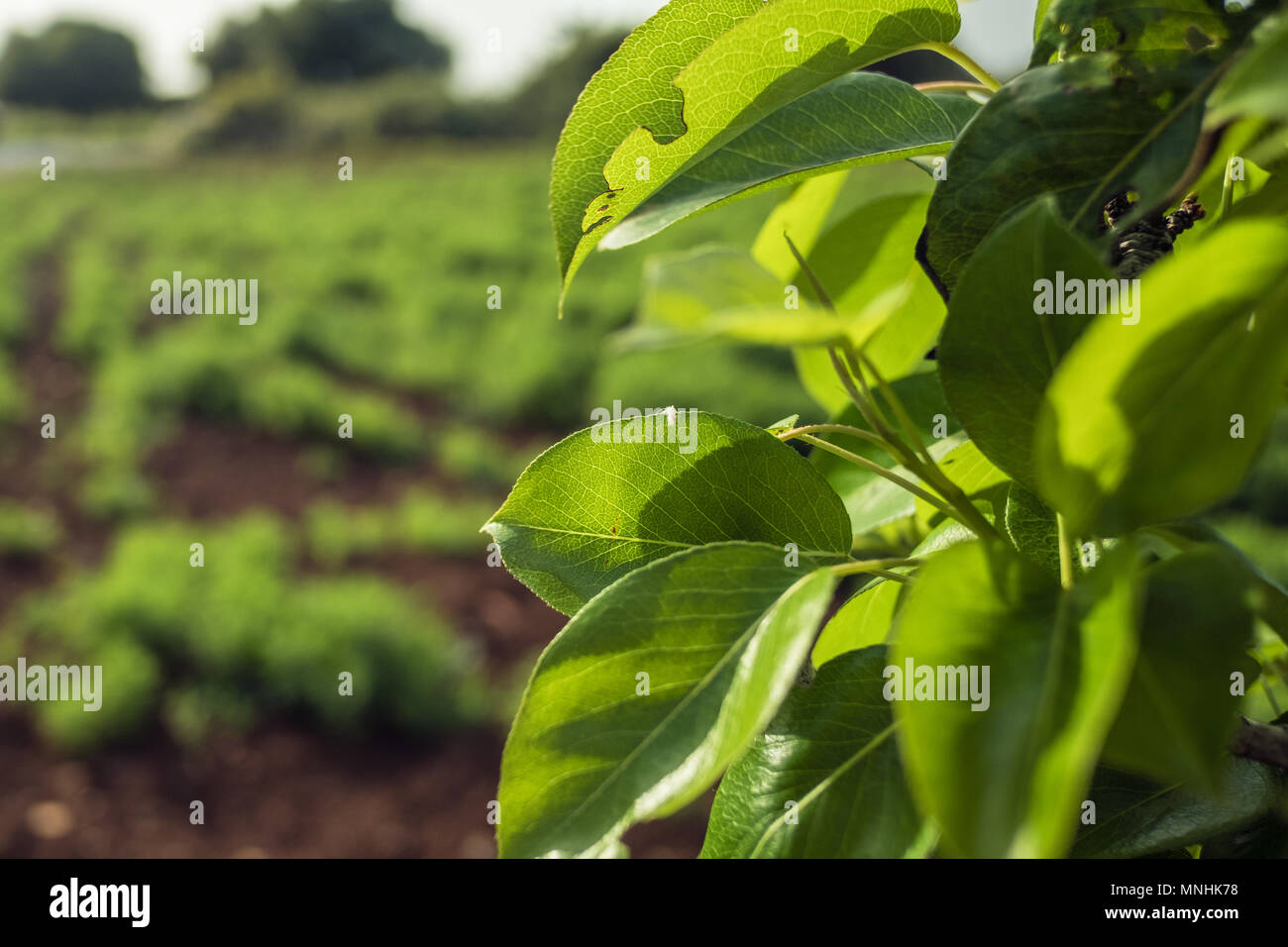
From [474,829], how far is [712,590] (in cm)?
201

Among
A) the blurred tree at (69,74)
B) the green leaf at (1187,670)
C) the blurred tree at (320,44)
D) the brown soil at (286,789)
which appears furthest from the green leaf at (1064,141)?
the blurred tree at (69,74)

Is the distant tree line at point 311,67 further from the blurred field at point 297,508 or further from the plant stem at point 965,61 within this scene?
the plant stem at point 965,61

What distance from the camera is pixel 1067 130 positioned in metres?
0.32

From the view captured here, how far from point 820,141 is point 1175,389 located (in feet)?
0.63

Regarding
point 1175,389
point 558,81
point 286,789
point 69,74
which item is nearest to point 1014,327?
point 1175,389

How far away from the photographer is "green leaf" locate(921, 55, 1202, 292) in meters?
0.32

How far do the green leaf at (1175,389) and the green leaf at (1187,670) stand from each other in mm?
22

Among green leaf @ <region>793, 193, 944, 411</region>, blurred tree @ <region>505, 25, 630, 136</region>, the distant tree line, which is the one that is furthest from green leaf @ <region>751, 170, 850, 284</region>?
blurred tree @ <region>505, 25, 630, 136</region>

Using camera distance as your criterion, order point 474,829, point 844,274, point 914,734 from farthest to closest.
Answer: point 474,829, point 844,274, point 914,734

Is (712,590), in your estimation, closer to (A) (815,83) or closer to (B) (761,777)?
(B) (761,777)

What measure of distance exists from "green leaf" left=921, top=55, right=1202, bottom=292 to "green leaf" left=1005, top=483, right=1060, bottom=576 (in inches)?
4.0

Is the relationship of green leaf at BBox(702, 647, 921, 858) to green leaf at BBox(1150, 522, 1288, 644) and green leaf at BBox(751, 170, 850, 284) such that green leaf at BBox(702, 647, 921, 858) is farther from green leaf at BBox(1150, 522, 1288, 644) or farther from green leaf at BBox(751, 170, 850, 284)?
green leaf at BBox(751, 170, 850, 284)

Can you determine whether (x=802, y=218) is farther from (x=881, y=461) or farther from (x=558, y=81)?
(x=558, y=81)

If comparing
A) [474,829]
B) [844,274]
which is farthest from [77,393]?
[844,274]
